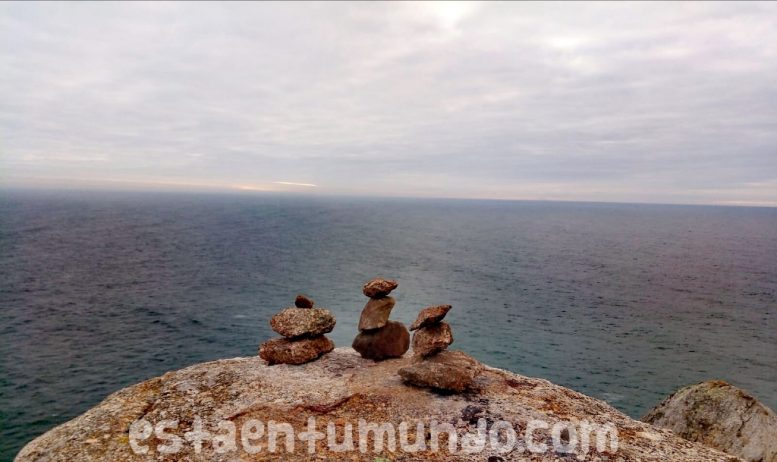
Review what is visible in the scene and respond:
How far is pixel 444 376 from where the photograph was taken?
22484mm

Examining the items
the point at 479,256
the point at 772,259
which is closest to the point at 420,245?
the point at 479,256

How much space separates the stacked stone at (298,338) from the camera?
26.6 metres

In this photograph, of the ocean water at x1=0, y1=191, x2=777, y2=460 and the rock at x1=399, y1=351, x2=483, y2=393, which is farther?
the ocean water at x1=0, y1=191, x2=777, y2=460

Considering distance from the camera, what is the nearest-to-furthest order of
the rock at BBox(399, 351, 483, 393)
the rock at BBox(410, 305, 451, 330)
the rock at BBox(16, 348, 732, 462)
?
the rock at BBox(16, 348, 732, 462) < the rock at BBox(399, 351, 483, 393) < the rock at BBox(410, 305, 451, 330)

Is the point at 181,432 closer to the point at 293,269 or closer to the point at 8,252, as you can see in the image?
the point at 293,269

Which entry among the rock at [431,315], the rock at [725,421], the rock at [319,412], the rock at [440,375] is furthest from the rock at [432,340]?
the rock at [725,421]

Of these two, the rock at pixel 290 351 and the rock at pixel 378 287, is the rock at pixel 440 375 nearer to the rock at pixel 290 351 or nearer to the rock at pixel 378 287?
the rock at pixel 378 287

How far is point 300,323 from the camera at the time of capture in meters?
27.1

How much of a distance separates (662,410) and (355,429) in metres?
17.7

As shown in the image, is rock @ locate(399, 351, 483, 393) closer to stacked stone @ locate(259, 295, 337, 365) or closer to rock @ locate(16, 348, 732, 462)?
rock @ locate(16, 348, 732, 462)

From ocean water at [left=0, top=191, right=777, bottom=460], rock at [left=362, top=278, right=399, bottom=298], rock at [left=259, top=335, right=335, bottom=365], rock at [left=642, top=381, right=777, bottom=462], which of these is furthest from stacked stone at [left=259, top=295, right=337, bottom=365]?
ocean water at [left=0, top=191, right=777, bottom=460]

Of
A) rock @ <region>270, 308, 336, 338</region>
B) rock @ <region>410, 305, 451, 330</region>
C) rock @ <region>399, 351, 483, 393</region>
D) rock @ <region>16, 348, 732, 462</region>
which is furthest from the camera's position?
rock @ <region>270, 308, 336, 338</region>

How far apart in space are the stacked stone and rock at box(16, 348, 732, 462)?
933 mm

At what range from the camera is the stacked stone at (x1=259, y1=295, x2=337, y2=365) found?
2658 cm
